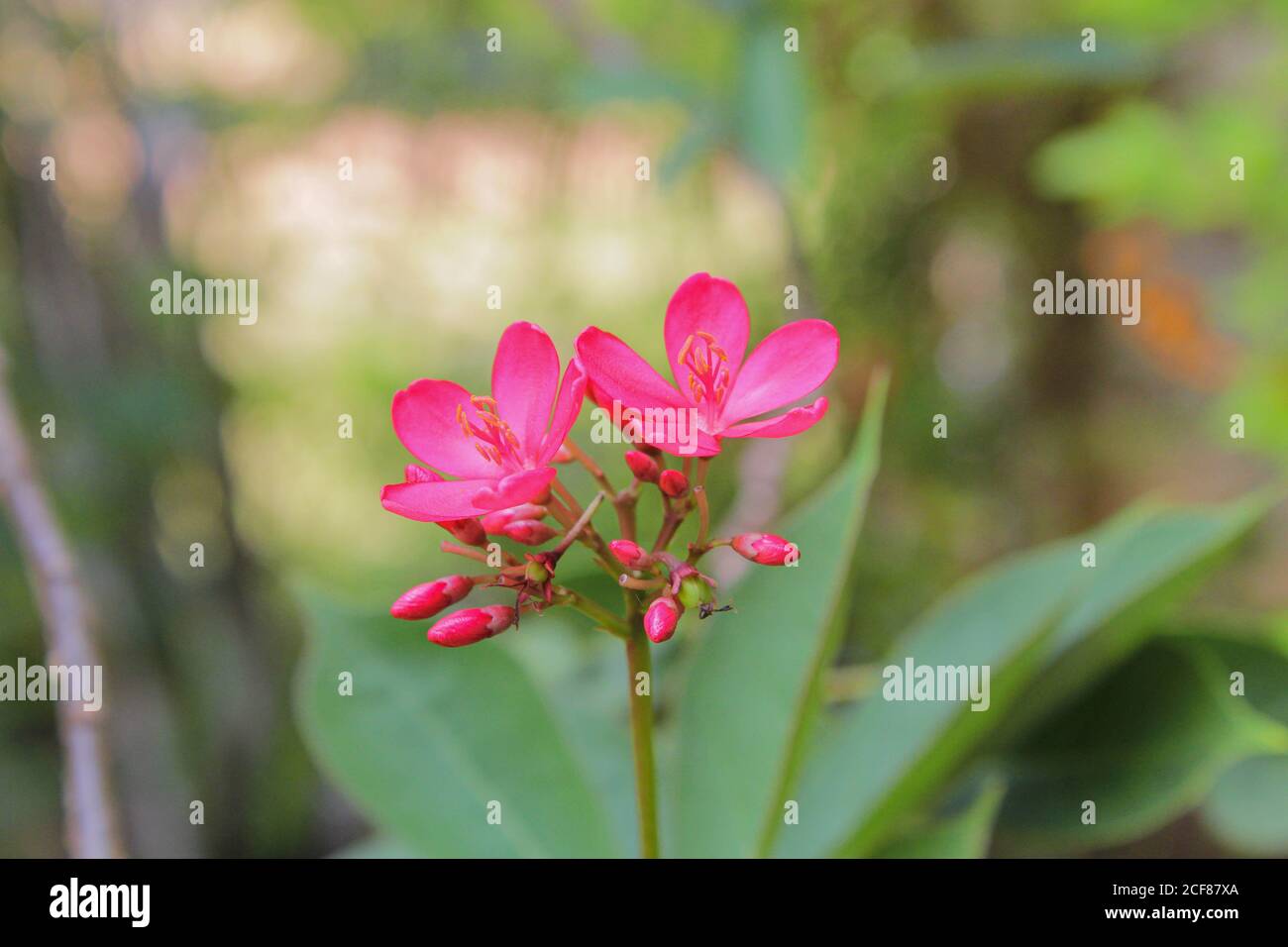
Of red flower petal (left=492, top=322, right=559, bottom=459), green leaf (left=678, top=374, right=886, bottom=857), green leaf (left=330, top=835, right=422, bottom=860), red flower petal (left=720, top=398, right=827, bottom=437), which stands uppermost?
red flower petal (left=492, top=322, right=559, bottom=459)

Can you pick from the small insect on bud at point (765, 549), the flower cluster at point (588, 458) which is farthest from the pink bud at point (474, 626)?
the small insect on bud at point (765, 549)

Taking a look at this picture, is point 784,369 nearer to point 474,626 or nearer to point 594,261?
point 474,626

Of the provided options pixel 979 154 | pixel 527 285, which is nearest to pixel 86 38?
pixel 527 285

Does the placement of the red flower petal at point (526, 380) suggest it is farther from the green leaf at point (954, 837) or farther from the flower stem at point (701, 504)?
the green leaf at point (954, 837)

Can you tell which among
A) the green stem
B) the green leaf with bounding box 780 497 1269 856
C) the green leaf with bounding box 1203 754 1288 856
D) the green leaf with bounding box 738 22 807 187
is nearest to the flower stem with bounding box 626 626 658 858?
the green stem

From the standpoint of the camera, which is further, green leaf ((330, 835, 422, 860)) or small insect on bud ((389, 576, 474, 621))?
green leaf ((330, 835, 422, 860))

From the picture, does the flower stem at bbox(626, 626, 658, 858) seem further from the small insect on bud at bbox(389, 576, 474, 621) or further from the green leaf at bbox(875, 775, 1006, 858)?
the green leaf at bbox(875, 775, 1006, 858)

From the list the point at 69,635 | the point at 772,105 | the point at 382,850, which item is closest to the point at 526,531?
the point at 69,635
